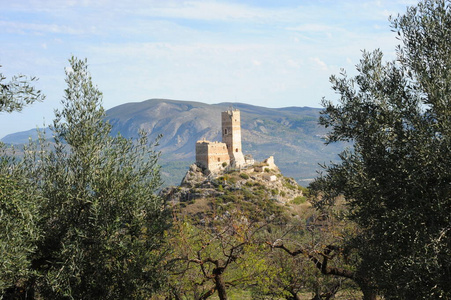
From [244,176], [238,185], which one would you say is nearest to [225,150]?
[244,176]

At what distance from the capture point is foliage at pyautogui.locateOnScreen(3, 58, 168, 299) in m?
15.6

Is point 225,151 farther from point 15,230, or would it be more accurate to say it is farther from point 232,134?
point 15,230

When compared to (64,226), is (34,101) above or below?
above

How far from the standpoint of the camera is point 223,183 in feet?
261

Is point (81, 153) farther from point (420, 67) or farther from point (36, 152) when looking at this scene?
point (420, 67)

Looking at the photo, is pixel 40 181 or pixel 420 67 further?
pixel 40 181

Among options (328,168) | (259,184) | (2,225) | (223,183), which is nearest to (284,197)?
(259,184)

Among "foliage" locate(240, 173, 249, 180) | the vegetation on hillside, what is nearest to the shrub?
"foliage" locate(240, 173, 249, 180)

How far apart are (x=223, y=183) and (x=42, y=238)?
6396cm

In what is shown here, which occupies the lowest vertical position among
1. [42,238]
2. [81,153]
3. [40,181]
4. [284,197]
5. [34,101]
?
[284,197]

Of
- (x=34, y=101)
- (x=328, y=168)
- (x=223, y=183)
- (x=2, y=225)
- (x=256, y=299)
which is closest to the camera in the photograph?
(x=2, y=225)

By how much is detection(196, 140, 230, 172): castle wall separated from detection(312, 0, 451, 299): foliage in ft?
211

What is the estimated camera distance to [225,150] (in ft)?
279

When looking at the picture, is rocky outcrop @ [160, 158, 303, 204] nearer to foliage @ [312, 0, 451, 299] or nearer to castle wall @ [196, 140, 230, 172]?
castle wall @ [196, 140, 230, 172]
